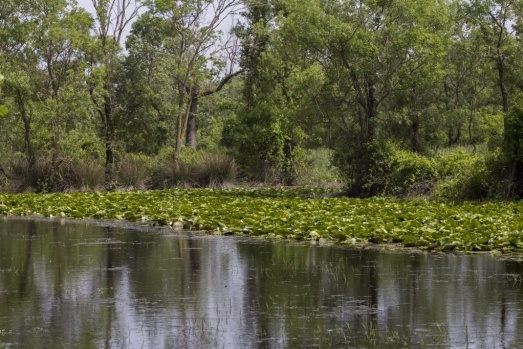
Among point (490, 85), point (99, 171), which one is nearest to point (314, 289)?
point (99, 171)

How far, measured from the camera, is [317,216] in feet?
62.7

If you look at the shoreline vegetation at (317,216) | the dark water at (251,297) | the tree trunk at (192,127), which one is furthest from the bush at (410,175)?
the tree trunk at (192,127)

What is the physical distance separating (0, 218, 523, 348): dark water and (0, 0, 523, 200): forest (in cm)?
1130

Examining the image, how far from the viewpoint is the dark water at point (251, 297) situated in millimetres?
8547

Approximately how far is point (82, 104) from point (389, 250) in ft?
72.5

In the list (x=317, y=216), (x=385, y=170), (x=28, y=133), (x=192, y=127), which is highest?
(x=192, y=127)

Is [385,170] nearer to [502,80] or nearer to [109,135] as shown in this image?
[502,80]

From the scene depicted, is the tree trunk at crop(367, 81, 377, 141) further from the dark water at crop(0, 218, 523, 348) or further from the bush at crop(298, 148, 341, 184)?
the dark water at crop(0, 218, 523, 348)

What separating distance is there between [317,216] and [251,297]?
846cm

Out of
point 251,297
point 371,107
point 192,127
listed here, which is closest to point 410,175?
point 371,107

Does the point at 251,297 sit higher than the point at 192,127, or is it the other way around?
the point at 192,127

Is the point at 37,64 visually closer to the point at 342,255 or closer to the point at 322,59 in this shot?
the point at 322,59

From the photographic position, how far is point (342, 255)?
Answer: 562 inches

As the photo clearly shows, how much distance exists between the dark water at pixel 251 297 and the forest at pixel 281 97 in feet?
37.1
